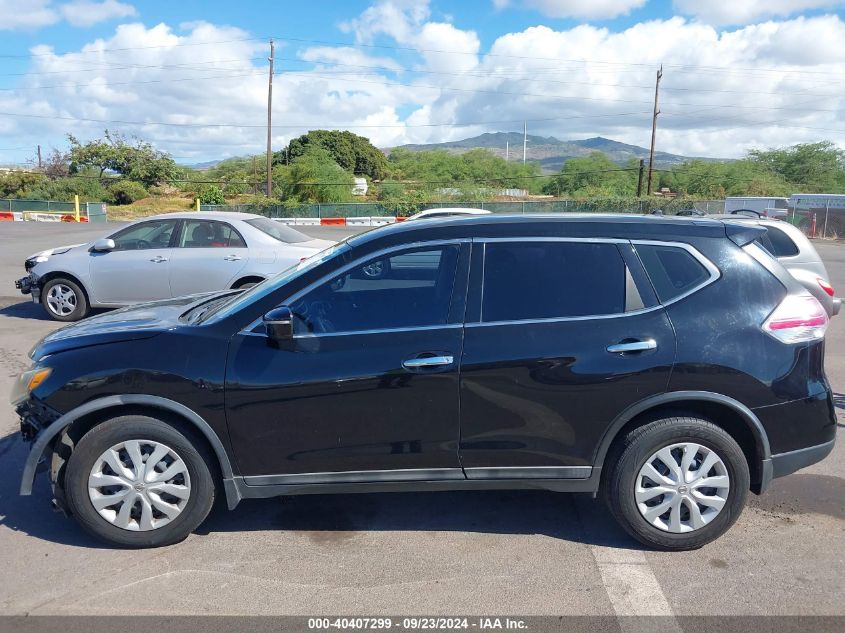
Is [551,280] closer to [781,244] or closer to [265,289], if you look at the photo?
[265,289]

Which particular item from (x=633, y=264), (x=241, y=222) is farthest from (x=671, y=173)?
(x=633, y=264)

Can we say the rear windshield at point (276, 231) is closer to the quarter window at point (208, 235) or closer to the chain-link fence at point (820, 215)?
the quarter window at point (208, 235)

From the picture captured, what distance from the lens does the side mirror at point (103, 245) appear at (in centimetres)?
997

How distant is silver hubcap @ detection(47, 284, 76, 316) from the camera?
10234 mm

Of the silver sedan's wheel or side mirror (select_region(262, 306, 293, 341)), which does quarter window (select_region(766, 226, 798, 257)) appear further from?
the silver sedan's wheel

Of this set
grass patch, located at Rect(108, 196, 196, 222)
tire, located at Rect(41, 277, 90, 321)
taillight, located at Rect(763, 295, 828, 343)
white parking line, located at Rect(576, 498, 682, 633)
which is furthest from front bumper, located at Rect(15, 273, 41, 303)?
grass patch, located at Rect(108, 196, 196, 222)

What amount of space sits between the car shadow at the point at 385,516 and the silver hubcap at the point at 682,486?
28 cm

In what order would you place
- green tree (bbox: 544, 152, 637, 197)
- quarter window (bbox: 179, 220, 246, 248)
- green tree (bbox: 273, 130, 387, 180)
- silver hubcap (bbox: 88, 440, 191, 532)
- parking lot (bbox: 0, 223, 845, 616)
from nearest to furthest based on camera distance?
parking lot (bbox: 0, 223, 845, 616) → silver hubcap (bbox: 88, 440, 191, 532) → quarter window (bbox: 179, 220, 246, 248) → green tree (bbox: 544, 152, 637, 197) → green tree (bbox: 273, 130, 387, 180)

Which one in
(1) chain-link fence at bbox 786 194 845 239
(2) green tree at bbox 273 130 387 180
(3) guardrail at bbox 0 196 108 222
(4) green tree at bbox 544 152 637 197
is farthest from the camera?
(2) green tree at bbox 273 130 387 180

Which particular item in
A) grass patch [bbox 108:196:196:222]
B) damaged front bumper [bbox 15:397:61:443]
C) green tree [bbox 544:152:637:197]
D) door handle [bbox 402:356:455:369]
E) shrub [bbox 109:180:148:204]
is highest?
green tree [bbox 544:152:637:197]

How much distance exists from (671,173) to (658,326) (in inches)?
2988

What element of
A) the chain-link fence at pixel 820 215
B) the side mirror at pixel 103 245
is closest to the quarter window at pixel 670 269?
the side mirror at pixel 103 245

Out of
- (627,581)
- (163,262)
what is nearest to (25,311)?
(163,262)

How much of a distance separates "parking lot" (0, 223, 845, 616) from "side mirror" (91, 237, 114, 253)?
19.0 ft
